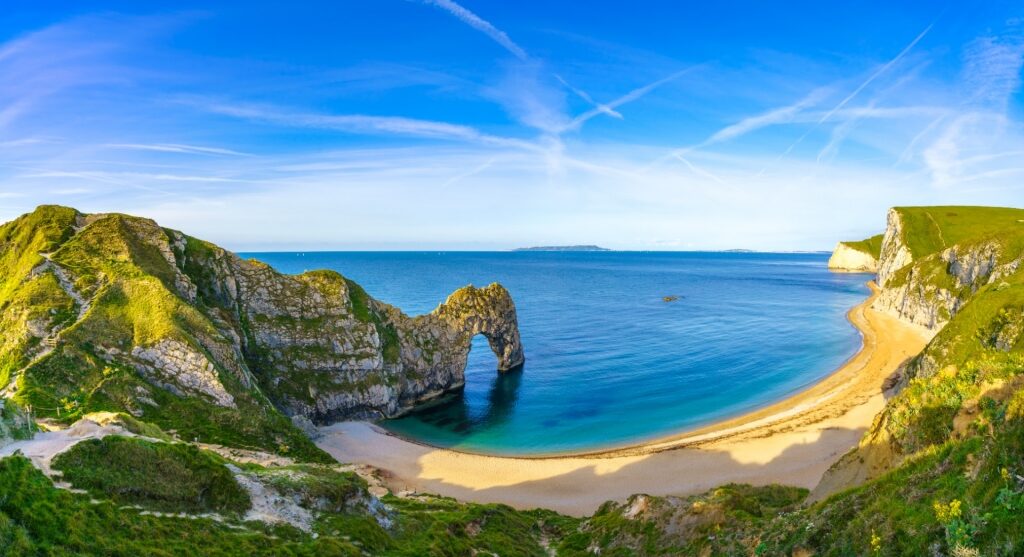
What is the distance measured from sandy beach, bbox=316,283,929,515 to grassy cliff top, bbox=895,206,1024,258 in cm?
13164

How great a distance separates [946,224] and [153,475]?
730ft

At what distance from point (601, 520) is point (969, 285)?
103m

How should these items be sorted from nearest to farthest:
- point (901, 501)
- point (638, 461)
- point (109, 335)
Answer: point (901, 501)
point (109, 335)
point (638, 461)

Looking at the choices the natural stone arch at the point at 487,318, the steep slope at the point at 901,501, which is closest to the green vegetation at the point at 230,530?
the steep slope at the point at 901,501

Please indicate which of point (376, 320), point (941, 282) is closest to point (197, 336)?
point (376, 320)

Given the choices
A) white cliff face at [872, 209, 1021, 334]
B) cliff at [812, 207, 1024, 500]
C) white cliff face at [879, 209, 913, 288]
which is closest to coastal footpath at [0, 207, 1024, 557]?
cliff at [812, 207, 1024, 500]

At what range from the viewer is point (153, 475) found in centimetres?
2272

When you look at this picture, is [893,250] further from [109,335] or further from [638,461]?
[109,335]

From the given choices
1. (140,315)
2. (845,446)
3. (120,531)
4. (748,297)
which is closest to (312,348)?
(140,315)

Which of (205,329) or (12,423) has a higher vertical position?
(205,329)

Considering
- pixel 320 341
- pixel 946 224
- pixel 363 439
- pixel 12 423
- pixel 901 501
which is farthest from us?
pixel 946 224

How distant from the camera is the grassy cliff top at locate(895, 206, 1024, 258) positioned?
158125 mm

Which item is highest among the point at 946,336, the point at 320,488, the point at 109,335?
the point at 946,336

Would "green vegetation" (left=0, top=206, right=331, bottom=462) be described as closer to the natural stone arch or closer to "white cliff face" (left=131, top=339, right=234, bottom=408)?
"white cliff face" (left=131, top=339, right=234, bottom=408)
